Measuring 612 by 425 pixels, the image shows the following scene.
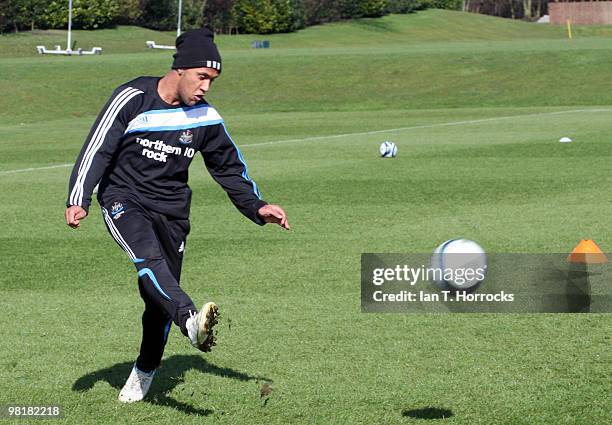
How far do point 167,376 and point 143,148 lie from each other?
5.27ft

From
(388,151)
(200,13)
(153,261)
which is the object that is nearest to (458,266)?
(153,261)

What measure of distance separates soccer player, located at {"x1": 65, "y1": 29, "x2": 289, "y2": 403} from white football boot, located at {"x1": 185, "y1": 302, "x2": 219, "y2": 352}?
0.51 meters

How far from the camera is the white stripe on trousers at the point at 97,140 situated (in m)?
6.23

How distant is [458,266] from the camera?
28.0 feet

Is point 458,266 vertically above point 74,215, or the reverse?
point 74,215

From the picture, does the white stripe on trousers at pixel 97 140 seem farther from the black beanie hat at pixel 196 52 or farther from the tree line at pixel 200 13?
the tree line at pixel 200 13

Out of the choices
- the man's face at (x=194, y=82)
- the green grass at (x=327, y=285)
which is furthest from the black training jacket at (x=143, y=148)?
the green grass at (x=327, y=285)

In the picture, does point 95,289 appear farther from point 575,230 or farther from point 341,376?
point 575,230

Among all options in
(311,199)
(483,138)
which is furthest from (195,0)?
(311,199)

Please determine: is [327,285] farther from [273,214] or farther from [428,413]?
[428,413]

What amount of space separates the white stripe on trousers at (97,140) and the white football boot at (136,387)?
3.77 ft

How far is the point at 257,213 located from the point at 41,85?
121 ft

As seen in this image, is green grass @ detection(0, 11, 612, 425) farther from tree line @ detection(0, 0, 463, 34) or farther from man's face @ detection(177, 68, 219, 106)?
tree line @ detection(0, 0, 463, 34)

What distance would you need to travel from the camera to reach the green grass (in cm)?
654
